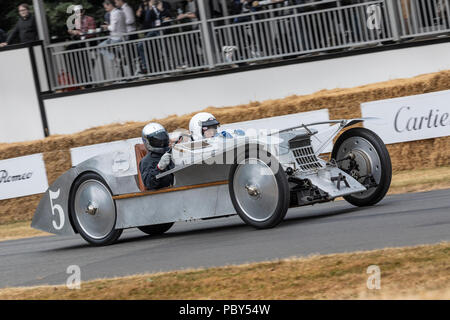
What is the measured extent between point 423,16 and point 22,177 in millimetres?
8435

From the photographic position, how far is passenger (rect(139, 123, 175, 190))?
30.3 ft

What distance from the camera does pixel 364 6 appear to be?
15562mm

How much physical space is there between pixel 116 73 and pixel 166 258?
30.2ft

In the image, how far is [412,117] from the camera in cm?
1319

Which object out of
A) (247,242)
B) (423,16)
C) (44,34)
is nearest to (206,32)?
(44,34)

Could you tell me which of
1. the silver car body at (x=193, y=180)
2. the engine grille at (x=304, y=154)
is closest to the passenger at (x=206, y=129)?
the silver car body at (x=193, y=180)

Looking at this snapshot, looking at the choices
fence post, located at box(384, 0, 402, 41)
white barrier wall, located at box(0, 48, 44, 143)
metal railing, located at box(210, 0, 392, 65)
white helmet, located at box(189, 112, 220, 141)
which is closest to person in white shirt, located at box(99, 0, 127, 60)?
white barrier wall, located at box(0, 48, 44, 143)

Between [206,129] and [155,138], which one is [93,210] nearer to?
[155,138]

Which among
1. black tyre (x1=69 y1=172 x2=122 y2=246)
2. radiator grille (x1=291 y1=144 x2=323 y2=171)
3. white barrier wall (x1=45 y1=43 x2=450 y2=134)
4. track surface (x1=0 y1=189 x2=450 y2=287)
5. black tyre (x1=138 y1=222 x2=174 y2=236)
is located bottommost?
black tyre (x1=138 y1=222 x2=174 y2=236)

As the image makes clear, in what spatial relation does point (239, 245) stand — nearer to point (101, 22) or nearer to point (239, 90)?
point (239, 90)

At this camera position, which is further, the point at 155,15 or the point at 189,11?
the point at 189,11

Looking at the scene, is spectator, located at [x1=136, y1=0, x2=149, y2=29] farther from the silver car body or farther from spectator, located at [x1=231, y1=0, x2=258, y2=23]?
the silver car body

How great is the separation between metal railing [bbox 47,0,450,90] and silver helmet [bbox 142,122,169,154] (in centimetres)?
685
